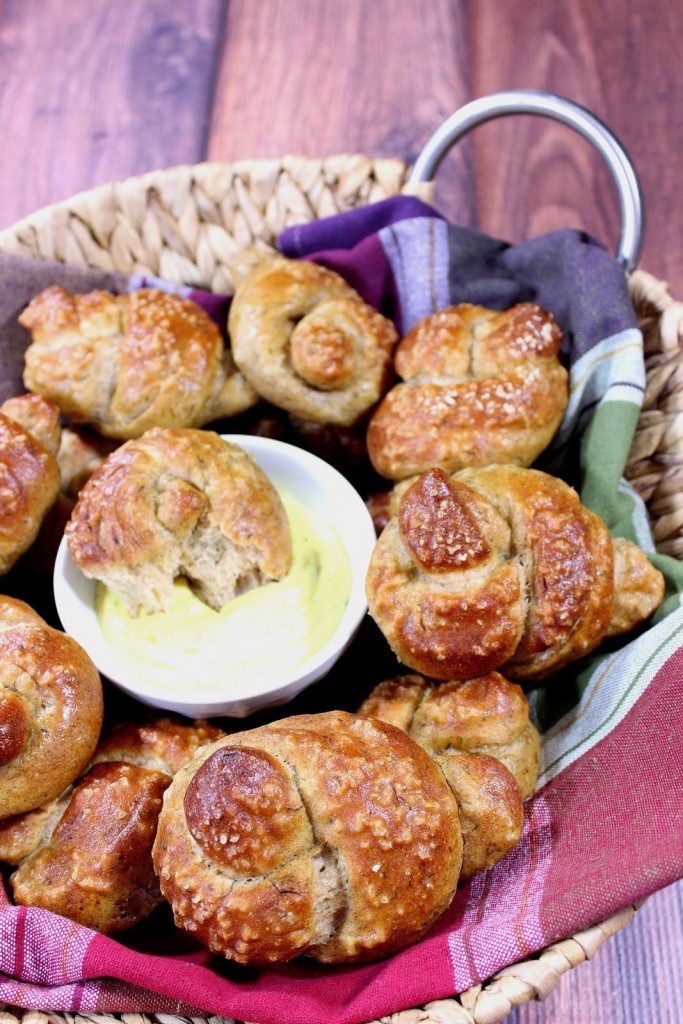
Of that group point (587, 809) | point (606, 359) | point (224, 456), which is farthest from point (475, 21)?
point (587, 809)

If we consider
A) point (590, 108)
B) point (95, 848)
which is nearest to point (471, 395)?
point (95, 848)

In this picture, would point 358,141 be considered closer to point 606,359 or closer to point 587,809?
point 606,359

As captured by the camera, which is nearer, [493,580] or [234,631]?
[493,580]

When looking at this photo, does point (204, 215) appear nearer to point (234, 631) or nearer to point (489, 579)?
point (234, 631)

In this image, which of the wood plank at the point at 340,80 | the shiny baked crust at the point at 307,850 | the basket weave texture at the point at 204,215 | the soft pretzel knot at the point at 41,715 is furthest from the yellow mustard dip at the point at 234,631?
the wood plank at the point at 340,80

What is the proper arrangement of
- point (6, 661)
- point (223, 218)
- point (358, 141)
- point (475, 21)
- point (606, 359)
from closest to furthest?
1. point (6, 661)
2. point (606, 359)
3. point (223, 218)
4. point (358, 141)
5. point (475, 21)

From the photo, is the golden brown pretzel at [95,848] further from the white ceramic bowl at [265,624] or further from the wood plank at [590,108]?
the wood plank at [590,108]
